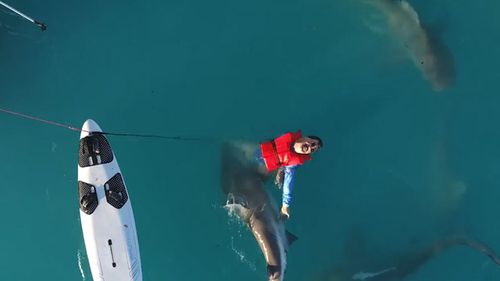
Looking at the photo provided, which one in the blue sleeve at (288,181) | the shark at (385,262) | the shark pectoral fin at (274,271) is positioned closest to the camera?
the blue sleeve at (288,181)

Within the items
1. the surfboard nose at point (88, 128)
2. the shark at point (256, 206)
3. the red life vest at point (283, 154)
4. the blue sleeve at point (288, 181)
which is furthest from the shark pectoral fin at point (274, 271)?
the surfboard nose at point (88, 128)

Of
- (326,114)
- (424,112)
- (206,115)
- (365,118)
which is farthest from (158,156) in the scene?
(424,112)

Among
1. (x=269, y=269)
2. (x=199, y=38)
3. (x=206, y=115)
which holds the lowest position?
(x=269, y=269)

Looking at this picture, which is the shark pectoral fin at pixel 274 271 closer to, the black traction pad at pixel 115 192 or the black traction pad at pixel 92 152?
the black traction pad at pixel 115 192

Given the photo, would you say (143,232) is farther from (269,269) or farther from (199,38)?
(199,38)

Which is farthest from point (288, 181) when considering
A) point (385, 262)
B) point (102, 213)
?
point (102, 213)

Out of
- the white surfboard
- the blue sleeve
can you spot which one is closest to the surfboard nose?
the white surfboard

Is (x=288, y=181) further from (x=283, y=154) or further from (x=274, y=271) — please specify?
(x=274, y=271)
